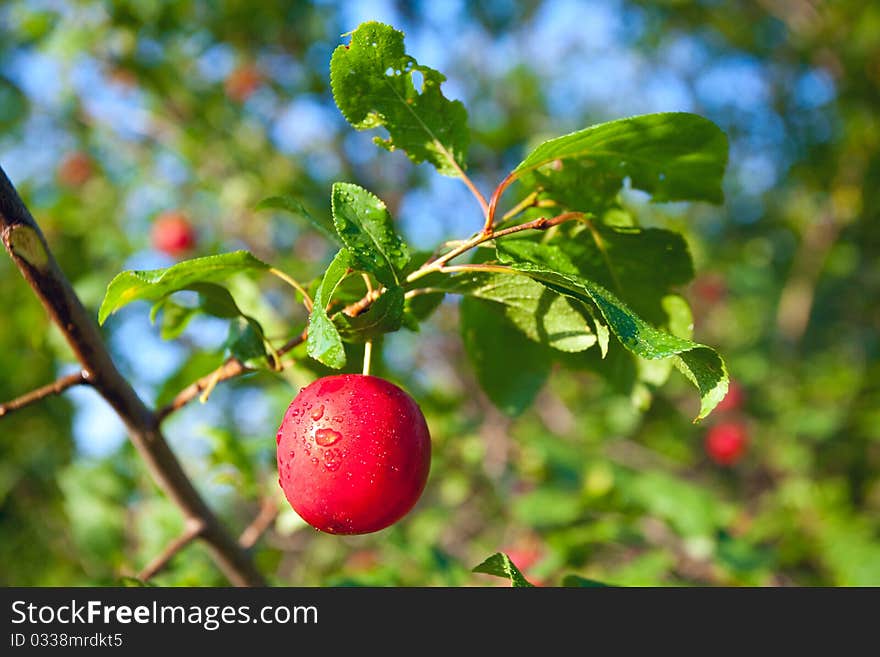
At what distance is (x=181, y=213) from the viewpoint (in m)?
3.52

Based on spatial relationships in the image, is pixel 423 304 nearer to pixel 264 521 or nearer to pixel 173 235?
pixel 264 521

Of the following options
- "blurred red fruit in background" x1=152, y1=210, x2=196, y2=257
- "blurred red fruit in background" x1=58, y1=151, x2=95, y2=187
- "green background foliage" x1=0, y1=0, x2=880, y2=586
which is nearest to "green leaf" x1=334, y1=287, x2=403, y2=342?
"green background foliage" x1=0, y1=0, x2=880, y2=586

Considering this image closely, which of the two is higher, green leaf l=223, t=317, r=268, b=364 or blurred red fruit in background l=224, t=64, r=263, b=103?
green leaf l=223, t=317, r=268, b=364

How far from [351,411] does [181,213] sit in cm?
312

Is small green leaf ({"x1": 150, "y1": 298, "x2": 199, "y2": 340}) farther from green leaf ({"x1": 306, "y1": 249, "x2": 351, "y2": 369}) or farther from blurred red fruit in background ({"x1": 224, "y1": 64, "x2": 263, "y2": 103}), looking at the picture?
blurred red fruit in background ({"x1": 224, "y1": 64, "x2": 263, "y2": 103})

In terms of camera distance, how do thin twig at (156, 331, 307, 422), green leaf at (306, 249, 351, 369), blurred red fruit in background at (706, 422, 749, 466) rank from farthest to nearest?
blurred red fruit in background at (706, 422, 749, 466) → thin twig at (156, 331, 307, 422) → green leaf at (306, 249, 351, 369)

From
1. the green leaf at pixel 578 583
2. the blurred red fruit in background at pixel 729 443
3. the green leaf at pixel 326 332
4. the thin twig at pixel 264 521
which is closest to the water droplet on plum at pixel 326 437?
the green leaf at pixel 326 332

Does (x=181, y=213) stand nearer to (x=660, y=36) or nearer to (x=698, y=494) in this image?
(x=698, y=494)

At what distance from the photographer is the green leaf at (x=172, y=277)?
77 cm

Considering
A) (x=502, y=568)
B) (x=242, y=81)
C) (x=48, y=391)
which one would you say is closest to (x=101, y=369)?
(x=48, y=391)

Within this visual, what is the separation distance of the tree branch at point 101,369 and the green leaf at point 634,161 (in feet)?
1.67

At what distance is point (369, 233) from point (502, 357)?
13.6 inches

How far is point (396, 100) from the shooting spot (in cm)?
82

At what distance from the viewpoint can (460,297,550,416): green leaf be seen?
3.16 ft
